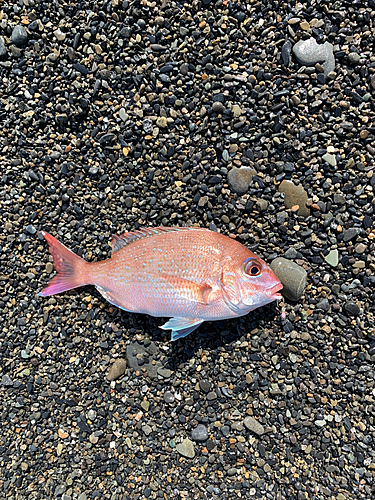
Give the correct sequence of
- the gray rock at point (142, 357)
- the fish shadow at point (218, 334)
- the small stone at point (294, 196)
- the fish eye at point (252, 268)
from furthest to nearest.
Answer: the gray rock at point (142, 357) → the fish shadow at point (218, 334) → the small stone at point (294, 196) → the fish eye at point (252, 268)

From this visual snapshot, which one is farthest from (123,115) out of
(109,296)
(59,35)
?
(109,296)

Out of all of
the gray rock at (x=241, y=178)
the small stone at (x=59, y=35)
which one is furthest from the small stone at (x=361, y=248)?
→ the small stone at (x=59, y=35)

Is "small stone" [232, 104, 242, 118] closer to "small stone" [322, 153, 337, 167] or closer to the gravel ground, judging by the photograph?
the gravel ground

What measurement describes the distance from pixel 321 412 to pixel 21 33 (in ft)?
13.6

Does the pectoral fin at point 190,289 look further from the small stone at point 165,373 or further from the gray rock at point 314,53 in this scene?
the gray rock at point 314,53

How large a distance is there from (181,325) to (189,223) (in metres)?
0.87

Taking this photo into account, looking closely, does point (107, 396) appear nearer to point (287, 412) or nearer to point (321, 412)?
point (287, 412)

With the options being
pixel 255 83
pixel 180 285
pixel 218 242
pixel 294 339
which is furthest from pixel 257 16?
pixel 294 339

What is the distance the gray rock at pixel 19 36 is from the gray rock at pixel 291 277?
2.90 metres

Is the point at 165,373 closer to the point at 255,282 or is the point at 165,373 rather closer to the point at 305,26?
the point at 255,282

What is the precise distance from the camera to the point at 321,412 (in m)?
2.60

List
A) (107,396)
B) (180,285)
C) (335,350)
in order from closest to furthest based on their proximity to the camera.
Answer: (180,285), (335,350), (107,396)

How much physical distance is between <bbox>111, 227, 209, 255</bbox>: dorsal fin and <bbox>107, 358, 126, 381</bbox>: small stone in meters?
1.01

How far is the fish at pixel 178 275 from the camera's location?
235cm
